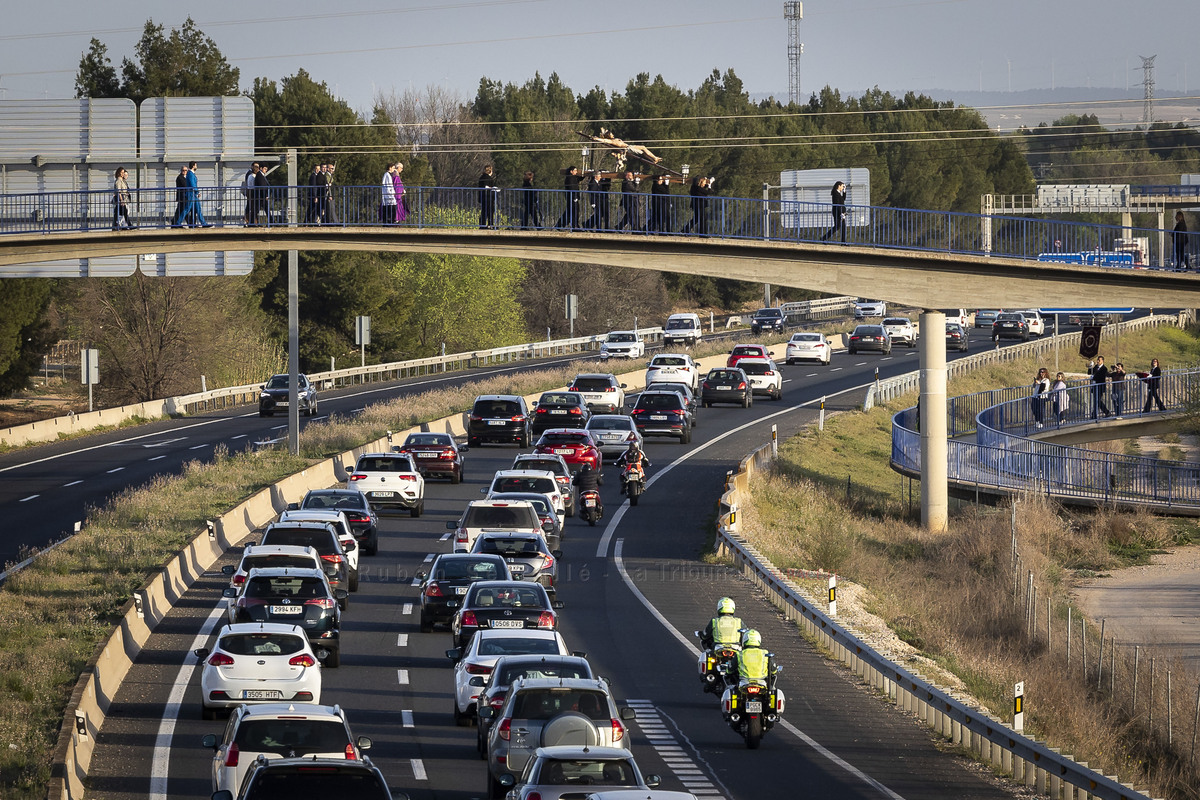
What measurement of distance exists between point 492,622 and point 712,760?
4.73m

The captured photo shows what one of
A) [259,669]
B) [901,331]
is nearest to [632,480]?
[259,669]

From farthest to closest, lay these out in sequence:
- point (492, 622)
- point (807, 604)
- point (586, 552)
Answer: point (586, 552) < point (807, 604) < point (492, 622)

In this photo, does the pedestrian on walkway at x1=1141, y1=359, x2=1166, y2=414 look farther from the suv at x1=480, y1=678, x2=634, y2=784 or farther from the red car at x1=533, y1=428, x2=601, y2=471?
the suv at x1=480, y1=678, x2=634, y2=784

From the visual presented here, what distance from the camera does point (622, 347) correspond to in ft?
245

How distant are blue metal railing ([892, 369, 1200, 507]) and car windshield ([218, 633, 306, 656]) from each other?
2739 cm

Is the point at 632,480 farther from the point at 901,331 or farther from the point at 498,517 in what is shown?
the point at 901,331

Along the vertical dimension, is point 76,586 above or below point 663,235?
below

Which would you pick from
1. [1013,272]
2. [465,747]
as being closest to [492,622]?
[465,747]

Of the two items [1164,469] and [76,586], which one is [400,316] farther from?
[76,586]

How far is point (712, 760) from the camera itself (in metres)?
18.7

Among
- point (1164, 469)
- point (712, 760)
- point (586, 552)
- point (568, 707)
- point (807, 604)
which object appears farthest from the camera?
point (1164, 469)

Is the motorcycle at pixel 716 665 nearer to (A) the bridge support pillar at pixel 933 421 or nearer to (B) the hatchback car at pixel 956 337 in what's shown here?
(A) the bridge support pillar at pixel 933 421

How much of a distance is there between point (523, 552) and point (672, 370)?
3431 cm

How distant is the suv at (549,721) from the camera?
1572 centimetres
